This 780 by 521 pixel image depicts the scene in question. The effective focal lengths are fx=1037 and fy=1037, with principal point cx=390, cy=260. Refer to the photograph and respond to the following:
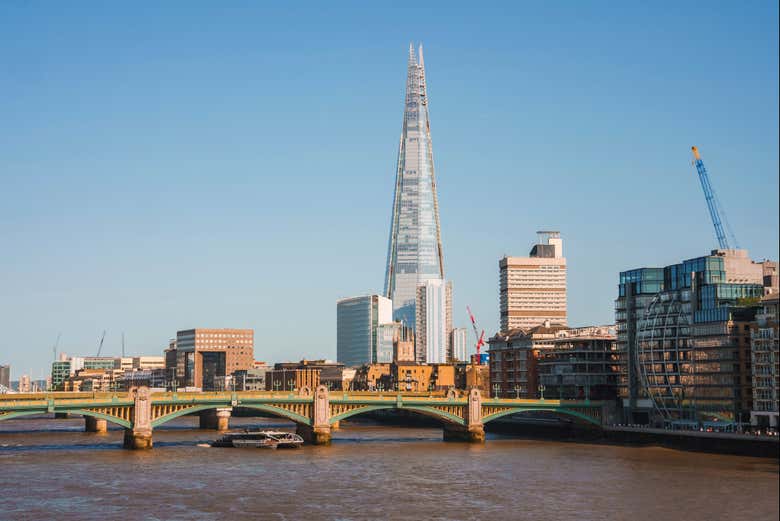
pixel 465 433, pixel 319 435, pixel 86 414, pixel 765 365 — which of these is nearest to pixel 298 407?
pixel 319 435

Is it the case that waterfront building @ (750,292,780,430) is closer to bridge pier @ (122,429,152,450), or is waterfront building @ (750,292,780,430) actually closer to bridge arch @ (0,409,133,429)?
bridge pier @ (122,429,152,450)

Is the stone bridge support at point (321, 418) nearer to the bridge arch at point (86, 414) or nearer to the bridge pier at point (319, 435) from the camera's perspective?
the bridge pier at point (319, 435)

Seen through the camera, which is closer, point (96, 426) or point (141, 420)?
point (141, 420)

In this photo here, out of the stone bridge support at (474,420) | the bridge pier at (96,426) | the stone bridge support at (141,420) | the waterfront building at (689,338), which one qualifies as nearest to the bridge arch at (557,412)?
the stone bridge support at (474,420)

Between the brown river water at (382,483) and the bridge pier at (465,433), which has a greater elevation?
the bridge pier at (465,433)

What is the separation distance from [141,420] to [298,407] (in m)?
24.6

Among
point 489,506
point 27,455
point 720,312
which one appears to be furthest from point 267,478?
point 720,312

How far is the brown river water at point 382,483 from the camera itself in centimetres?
8750

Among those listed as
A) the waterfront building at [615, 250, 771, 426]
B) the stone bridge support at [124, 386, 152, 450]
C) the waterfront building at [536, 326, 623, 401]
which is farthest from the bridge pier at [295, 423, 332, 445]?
the waterfront building at [536, 326, 623, 401]

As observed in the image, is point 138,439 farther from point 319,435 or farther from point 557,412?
point 557,412

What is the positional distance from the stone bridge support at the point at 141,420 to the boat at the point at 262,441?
15079mm

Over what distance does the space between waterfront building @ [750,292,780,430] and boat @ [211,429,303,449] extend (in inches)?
2554

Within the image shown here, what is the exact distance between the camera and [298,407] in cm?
15512

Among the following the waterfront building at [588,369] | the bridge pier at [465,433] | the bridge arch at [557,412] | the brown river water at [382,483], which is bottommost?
the brown river water at [382,483]
